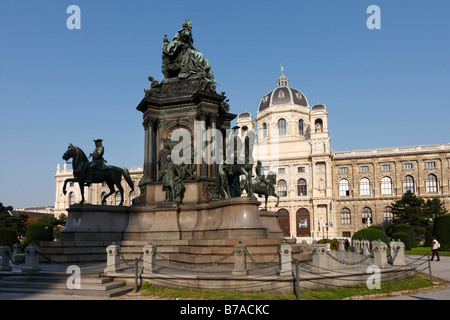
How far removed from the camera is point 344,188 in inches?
3415

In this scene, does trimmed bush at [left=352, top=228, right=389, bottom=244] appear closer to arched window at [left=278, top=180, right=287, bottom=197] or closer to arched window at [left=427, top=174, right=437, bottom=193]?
arched window at [left=278, top=180, right=287, bottom=197]

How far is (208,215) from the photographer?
17688 millimetres

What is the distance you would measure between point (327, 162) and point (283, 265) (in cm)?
7468

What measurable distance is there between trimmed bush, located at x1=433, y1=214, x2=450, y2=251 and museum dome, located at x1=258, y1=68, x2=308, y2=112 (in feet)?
205

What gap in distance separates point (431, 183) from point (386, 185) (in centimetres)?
848

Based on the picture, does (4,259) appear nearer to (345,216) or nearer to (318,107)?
(345,216)

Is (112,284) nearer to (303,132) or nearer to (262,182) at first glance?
(262,182)

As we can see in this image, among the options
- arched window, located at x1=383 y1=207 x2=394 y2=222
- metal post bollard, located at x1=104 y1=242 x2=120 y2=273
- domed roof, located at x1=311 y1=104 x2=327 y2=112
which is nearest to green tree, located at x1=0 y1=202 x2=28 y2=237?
metal post bollard, located at x1=104 y1=242 x2=120 y2=273

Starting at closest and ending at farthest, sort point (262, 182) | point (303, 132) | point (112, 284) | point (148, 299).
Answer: point (148, 299), point (112, 284), point (262, 182), point (303, 132)

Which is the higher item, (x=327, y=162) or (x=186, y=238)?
(x=327, y=162)

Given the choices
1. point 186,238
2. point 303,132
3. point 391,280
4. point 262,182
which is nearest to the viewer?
point 391,280

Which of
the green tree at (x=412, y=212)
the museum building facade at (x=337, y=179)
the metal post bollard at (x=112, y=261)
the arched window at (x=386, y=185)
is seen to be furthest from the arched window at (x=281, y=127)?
the metal post bollard at (x=112, y=261)

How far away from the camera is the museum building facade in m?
80.7
